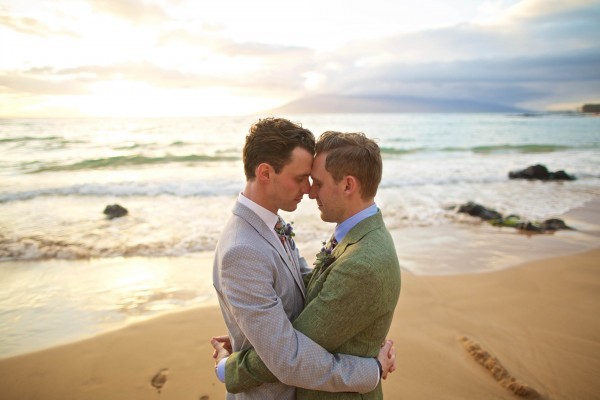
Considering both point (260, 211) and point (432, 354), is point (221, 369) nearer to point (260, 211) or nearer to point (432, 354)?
point (260, 211)

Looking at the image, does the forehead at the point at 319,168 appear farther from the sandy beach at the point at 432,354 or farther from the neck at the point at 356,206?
the sandy beach at the point at 432,354

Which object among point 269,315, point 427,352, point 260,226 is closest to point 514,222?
point 427,352

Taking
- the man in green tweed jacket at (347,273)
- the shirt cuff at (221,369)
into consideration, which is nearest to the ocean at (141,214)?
the man in green tweed jacket at (347,273)

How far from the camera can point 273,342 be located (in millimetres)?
1864

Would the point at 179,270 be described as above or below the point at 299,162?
below

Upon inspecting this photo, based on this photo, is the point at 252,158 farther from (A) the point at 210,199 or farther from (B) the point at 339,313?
(A) the point at 210,199

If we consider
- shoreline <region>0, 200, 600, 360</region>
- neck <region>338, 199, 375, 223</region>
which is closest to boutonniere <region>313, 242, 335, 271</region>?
neck <region>338, 199, 375, 223</region>

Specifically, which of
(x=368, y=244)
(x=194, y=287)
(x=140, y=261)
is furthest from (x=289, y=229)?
(x=140, y=261)

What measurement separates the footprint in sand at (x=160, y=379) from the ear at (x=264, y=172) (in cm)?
291

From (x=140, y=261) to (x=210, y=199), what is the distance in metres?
6.72

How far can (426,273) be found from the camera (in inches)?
265

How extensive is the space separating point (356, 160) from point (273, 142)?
458 mm

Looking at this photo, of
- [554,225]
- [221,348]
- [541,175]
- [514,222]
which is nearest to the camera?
[221,348]

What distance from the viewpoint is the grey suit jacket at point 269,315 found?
188 cm
